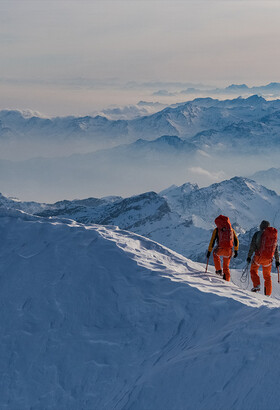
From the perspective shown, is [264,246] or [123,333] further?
[264,246]

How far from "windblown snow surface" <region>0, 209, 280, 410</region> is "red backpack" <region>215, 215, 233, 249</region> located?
1.30 meters

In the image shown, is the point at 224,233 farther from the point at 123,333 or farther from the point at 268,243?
the point at 123,333

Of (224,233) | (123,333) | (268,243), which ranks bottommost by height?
(123,333)

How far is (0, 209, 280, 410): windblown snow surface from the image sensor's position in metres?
10.5

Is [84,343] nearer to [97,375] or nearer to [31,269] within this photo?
[97,375]

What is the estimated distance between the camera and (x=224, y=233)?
1659 cm

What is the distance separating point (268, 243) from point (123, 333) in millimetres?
5872

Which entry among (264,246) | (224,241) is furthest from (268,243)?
(224,241)

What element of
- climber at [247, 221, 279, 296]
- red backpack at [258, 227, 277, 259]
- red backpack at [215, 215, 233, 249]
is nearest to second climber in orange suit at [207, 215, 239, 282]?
red backpack at [215, 215, 233, 249]

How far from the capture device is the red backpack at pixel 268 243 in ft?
51.3

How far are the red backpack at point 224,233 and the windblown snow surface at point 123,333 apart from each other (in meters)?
1.30

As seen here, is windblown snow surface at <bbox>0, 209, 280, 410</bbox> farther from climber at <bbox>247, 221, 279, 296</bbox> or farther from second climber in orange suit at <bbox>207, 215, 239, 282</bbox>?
climber at <bbox>247, 221, 279, 296</bbox>

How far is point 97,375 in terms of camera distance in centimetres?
1170

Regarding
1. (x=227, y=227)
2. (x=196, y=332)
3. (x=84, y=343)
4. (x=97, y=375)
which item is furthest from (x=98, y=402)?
(x=227, y=227)
